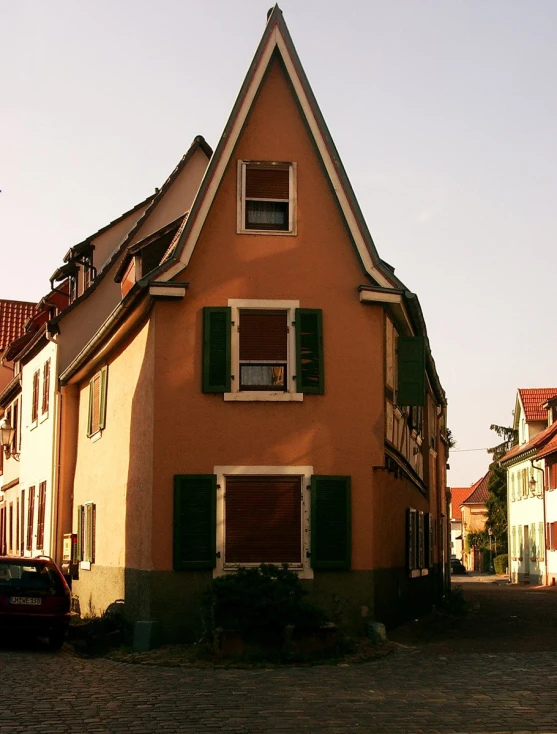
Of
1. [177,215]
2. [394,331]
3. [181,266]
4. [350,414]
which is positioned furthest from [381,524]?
[177,215]

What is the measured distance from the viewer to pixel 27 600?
62.2ft

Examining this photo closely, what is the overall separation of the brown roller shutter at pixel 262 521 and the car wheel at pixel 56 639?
3250 millimetres

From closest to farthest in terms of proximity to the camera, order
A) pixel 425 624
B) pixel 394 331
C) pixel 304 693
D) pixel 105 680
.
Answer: pixel 304 693, pixel 105 680, pixel 394 331, pixel 425 624

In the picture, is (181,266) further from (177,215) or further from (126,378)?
(177,215)

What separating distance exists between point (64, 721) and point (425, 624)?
12.8 metres

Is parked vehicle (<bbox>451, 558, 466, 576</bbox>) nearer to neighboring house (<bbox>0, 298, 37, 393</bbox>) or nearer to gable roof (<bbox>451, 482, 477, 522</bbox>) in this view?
neighboring house (<bbox>0, 298, 37, 393</bbox>)

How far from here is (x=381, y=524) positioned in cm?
1923

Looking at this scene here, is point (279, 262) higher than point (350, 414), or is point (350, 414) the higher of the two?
point (279, 262)

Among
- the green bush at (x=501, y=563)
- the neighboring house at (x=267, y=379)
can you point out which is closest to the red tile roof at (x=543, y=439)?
the green bush at (x=501, y=563)

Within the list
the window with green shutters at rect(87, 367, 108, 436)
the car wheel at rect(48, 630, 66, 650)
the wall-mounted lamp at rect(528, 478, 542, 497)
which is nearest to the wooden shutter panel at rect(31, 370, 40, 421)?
the window with green shutters at rect(87, 367, 108, 436)

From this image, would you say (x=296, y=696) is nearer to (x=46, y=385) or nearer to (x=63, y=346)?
(x=63, y=346)

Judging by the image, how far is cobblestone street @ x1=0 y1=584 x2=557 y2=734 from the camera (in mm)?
10656

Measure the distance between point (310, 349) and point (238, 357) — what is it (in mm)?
1159

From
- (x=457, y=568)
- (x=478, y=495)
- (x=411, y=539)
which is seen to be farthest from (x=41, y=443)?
(x=478, y=495)
